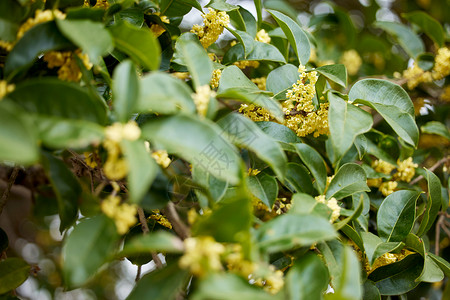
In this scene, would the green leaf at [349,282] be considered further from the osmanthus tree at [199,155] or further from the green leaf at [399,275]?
the green leaf at [399,275]

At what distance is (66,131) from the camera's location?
0.50 m

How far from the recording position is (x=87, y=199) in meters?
0.61

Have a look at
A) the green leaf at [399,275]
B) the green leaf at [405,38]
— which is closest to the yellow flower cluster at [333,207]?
the green leaf at [399,275]

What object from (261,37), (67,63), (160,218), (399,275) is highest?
(67,63)

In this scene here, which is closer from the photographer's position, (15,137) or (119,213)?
(15,137)

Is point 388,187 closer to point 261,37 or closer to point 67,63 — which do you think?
point 261,37

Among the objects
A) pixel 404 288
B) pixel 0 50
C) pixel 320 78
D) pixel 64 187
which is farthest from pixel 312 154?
pixel 0 50

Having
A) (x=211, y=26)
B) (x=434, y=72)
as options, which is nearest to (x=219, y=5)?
(x=211, y=26)

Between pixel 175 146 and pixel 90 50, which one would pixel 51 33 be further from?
pixel 175 146

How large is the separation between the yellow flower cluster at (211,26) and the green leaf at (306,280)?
0.49 metres

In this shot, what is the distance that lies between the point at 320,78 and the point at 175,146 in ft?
1.56

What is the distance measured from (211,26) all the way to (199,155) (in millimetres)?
400

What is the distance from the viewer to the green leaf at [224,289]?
17.8 inches

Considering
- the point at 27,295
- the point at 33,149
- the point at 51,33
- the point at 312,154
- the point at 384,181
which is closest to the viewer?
the point at 33,149
